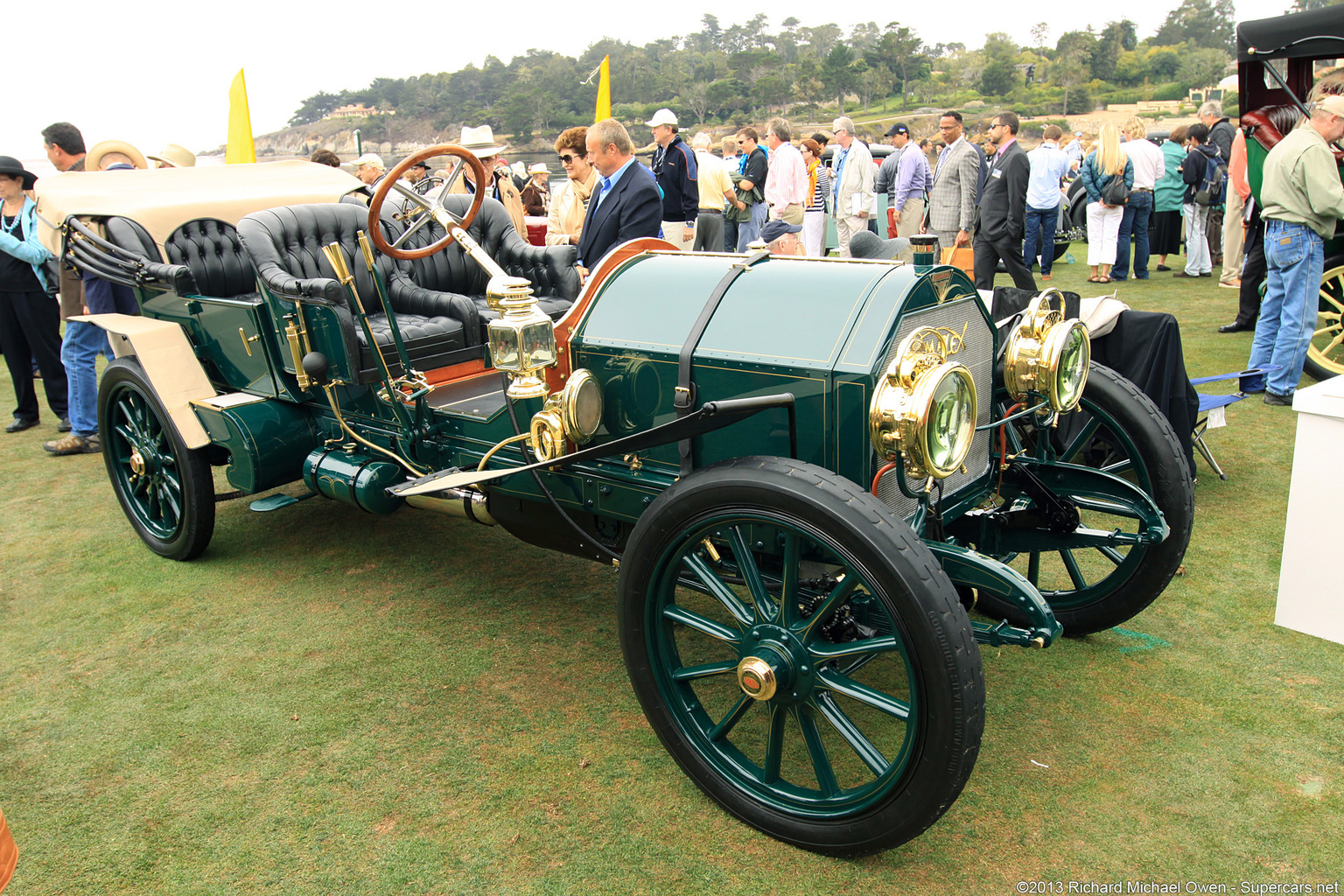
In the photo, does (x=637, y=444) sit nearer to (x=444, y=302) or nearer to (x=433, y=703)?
(x=433, y=703)

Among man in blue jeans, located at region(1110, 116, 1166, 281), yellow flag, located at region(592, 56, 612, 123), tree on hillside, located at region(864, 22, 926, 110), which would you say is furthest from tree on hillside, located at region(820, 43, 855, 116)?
yellow flag, located at region(592, 56, 612, 123)

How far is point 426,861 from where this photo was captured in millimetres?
2215

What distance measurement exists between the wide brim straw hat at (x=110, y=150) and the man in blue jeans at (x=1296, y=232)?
310 inches

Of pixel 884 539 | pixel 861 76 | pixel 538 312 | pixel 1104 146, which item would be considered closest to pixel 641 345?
pixel 538 312

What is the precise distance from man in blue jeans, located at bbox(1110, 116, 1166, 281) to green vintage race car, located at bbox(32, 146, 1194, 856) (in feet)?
22.0

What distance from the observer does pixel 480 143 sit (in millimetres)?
3402

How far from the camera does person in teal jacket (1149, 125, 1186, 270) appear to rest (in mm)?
10148

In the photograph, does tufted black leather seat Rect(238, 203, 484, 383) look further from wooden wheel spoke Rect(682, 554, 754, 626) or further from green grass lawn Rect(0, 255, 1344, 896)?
wooden wheel spoke Rect(682, 554, 754, 626)

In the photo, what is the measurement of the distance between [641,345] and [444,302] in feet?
6.37

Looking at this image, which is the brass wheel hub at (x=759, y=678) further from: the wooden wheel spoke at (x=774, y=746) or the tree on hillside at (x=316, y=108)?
the tree on hillside at (x=316, y=108)

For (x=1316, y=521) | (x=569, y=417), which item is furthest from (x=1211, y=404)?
(x=569, y=417)

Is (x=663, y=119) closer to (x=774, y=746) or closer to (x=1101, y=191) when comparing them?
(x=1101, y=191)

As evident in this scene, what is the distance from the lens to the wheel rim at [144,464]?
4.00m

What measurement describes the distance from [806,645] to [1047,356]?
3.61 ft
